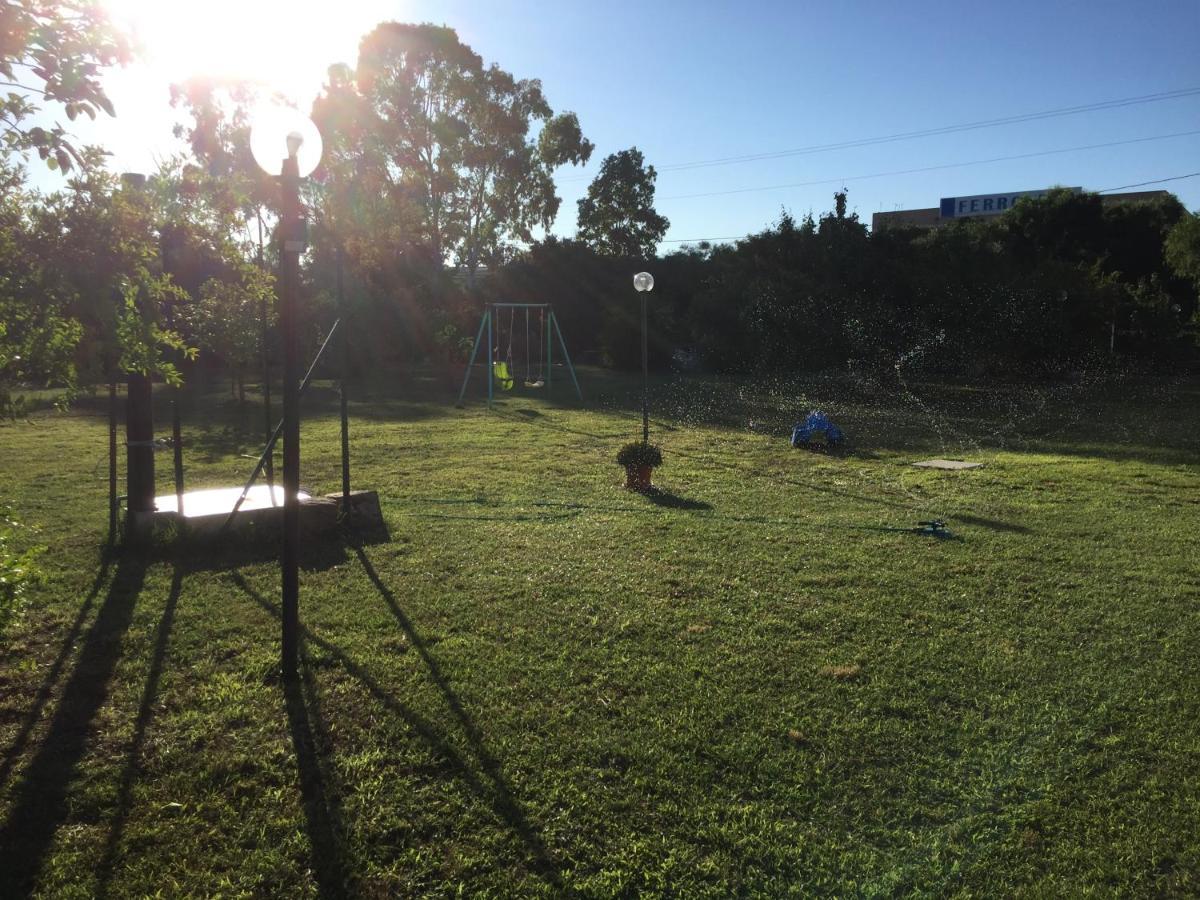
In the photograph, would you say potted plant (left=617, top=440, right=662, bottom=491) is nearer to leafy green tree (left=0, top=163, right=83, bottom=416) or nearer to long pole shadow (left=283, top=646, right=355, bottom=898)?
long pole shadow (left=283, top=646, right=355, bottom=898)

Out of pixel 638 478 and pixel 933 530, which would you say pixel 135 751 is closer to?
pixel 933 530

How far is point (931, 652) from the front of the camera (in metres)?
4.35

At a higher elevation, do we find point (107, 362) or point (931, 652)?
point (107, 362)

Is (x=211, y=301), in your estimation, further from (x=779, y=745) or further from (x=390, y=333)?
(x=390, y=333)

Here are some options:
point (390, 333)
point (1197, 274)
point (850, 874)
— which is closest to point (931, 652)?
point (850, 874)

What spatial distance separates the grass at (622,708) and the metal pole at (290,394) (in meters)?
0.29

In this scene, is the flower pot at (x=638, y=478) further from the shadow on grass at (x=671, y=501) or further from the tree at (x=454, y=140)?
the tree at (x=454, y=140)

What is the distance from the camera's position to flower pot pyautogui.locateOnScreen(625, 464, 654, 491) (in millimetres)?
8875

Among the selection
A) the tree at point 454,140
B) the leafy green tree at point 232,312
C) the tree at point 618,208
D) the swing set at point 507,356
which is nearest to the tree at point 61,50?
the leafy green tree at point 232,312

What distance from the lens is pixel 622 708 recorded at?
12.1 feet

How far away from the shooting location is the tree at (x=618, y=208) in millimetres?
40094

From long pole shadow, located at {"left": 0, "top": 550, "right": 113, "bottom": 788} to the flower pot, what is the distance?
4.99m

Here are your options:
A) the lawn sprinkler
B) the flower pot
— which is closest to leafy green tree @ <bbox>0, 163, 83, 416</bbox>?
the lawn sprinkler

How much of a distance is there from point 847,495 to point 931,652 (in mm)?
4378
